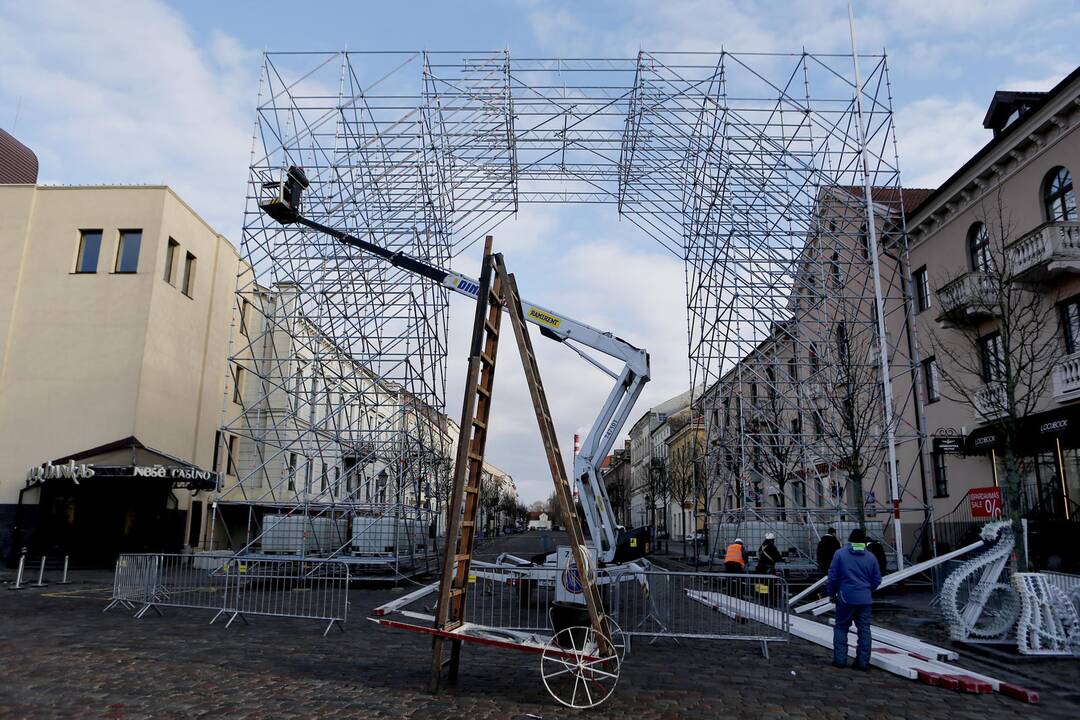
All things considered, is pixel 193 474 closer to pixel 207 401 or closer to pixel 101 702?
pixel 207 401

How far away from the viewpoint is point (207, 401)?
31.9m

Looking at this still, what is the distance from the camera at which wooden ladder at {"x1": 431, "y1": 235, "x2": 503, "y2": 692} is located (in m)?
8.02

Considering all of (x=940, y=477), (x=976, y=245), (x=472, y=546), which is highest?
(x=976, y=245)

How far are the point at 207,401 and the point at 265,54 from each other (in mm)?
14285

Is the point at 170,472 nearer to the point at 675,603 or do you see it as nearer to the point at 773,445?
the point at 773,445

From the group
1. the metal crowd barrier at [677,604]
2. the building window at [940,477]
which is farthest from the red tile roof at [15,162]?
the building window at [940,477]

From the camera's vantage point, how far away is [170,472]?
2492 centimetres

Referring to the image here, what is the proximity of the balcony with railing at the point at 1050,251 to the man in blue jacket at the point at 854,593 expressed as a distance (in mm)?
11542

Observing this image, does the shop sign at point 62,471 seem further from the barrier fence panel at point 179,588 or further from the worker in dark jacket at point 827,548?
the worker in dark jacket at point 827,548

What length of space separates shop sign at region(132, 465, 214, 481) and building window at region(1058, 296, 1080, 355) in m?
24.2

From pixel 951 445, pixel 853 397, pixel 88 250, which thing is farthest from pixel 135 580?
pixel 951 445

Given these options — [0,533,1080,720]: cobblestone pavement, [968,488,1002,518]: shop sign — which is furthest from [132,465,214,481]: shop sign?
[968,488,1002,518]: shop sign

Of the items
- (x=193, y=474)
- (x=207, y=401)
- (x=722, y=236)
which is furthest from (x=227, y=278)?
(x=722, y=236)

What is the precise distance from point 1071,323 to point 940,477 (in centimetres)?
782
